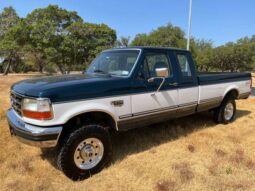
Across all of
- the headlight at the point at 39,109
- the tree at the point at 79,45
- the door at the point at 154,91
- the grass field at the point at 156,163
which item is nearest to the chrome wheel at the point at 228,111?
the grass field at the point at 156,163

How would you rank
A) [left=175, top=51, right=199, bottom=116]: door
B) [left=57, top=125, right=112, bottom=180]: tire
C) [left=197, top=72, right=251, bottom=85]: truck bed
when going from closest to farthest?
1. [left=57, top=125, right=112, bottom=180]: tire
2. [left=175, top=51, right=199, bottom=116]: door
3. [left=197, top=72, right=251, bottom=85]: truck bed

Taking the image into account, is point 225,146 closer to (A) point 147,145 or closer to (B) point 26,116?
(A) point 147,145

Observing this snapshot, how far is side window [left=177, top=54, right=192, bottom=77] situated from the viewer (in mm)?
5025

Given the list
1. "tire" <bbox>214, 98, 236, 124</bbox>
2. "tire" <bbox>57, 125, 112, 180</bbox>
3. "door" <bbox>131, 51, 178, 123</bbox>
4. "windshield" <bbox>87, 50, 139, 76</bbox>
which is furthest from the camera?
"tire" <bbox>214, 98, 236, 124</bbox>

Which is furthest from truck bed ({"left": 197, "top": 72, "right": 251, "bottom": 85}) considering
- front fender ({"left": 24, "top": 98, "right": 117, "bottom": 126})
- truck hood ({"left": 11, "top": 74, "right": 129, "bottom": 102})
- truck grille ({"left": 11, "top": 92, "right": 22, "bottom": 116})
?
truck grille ({"left": 11, "top": 92, "right": 22, "bottom": 116})

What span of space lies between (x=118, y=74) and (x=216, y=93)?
2906 mm

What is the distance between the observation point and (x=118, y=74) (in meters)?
4.24

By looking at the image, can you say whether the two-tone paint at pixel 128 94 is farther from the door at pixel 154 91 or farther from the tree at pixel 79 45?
the tree at pixel 79 45

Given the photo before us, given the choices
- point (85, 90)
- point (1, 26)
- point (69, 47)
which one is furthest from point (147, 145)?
point (1, 26)

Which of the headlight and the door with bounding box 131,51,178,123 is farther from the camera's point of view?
the door with bounding box 131,51,178,123

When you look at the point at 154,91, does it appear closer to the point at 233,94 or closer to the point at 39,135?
the point at 39,135

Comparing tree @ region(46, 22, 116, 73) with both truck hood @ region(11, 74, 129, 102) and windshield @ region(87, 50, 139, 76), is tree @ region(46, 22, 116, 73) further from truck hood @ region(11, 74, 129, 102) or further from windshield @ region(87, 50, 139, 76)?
truck hood @ region(11, 74, 129, 102)

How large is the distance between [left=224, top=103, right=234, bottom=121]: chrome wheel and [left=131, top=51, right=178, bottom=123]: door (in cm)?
244

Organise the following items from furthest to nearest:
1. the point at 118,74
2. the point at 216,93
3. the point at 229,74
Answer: the point at 229,74 → the point at 216,93 → the point at 118,74
